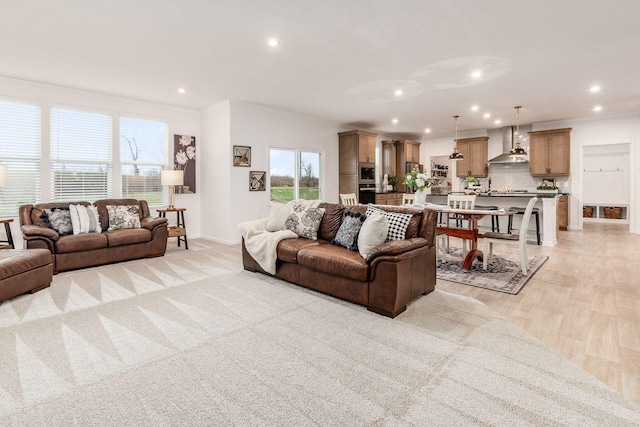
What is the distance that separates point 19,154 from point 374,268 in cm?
563

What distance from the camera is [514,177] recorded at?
9047mm

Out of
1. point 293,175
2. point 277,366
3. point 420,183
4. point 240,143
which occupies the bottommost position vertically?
point 277,366

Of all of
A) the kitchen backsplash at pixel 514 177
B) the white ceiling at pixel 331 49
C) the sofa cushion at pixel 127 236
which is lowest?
the sofa cushion at pixel 127 236

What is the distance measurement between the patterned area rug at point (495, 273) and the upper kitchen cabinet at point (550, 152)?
4220 mm

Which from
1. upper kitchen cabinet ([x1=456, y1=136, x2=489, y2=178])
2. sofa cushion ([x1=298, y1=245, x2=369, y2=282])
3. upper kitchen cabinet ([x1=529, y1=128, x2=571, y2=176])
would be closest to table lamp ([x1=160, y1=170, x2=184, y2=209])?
sofa cushion ([x1=298, y1=245, x2=369, y2=282])

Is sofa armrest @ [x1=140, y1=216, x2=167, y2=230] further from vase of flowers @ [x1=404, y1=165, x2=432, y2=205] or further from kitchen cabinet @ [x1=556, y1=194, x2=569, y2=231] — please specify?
kitchen cabinet @ [x1=556, y1=194, x2=569, y2=231]

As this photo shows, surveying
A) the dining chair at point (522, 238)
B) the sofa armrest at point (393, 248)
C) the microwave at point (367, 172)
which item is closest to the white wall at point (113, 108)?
the microwave at point (367, 172)

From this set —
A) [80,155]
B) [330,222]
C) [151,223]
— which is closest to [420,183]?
[330,222]

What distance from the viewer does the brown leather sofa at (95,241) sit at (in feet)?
13.9

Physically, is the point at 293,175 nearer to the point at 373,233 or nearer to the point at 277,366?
the point at 373,233

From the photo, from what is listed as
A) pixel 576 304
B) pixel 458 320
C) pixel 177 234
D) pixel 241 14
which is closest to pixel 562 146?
pixel 576 304

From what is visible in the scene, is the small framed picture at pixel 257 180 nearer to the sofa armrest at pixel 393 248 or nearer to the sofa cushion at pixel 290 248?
the sofa cushion at pixel 290 248

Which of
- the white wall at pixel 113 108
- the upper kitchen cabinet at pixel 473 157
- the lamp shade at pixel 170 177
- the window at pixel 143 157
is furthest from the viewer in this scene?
the upper kitchen cabinet at pixel 473 157

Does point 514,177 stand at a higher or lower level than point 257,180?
higher
